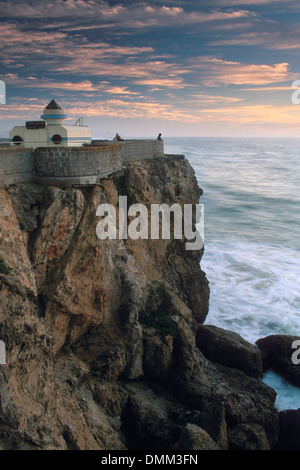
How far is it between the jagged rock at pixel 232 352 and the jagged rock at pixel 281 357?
1565 mm

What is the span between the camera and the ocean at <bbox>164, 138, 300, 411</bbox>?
1898cm

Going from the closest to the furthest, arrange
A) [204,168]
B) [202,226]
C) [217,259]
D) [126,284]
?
[126,284], [217,259], [202,226], [204,168]

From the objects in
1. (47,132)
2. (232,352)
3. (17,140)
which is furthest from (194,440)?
(17,140)

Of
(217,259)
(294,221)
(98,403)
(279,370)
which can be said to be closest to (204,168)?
(294,221)

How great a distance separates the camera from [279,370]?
16.0 meters

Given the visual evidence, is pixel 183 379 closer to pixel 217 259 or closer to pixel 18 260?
pixel 18 260

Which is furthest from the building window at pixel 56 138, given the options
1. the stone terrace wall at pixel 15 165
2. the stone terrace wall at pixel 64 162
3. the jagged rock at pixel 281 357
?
the jagged rock at pixel 281 357

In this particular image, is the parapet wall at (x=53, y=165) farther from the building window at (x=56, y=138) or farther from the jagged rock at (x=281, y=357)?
the jagged rock at (x=281, y=357)

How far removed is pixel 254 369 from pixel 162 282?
4.87 meters

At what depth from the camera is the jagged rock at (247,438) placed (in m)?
10.6

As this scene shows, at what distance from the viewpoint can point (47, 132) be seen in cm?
1512

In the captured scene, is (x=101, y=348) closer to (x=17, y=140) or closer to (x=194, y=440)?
(x=194, y=440)

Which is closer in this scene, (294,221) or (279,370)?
(279,370)

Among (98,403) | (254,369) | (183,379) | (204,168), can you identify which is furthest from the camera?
(204,168)
